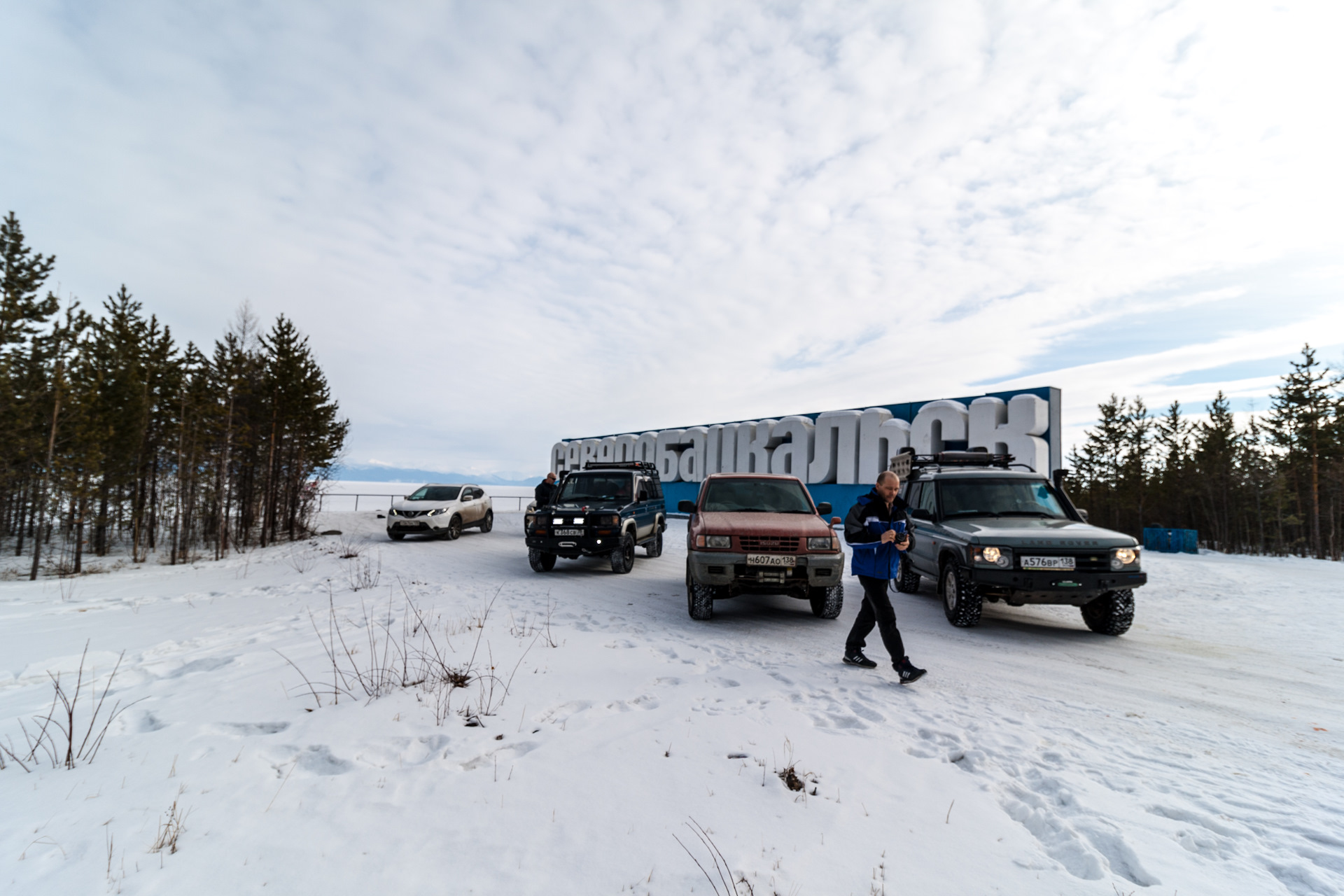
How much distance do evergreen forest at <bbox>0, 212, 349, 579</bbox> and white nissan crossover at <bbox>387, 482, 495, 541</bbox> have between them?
5.52 metres

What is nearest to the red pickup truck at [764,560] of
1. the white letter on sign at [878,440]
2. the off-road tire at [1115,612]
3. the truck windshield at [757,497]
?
the truck windshield at [757,497]

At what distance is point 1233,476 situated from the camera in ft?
105

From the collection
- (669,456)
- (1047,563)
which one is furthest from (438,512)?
(1047,563)

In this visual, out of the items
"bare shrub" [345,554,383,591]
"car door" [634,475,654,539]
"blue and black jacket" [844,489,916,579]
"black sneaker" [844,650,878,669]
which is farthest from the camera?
"car door" [634,475,654,539]

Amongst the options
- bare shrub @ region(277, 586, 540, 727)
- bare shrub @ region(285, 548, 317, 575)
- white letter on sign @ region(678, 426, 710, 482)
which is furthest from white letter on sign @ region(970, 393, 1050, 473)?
bare shrub @ region(285, 548, 317, 575)

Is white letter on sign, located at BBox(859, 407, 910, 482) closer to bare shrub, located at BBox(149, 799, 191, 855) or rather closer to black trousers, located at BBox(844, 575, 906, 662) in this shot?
black trousers, located at BBox(844, 575, 906, 662)

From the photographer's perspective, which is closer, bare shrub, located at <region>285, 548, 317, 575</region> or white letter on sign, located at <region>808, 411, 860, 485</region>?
bare shrub, located at <region>285, 548, 317, 575</region>

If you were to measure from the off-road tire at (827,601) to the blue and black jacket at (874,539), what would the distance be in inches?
99.6

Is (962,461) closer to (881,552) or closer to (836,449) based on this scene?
(881,552)

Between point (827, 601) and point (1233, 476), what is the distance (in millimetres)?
38772

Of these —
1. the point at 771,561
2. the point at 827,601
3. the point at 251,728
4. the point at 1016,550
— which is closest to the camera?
the point at 251,728

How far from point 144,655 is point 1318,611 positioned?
1615cm

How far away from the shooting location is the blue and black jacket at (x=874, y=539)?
5.22m

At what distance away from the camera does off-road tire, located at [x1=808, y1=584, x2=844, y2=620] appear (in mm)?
7742
